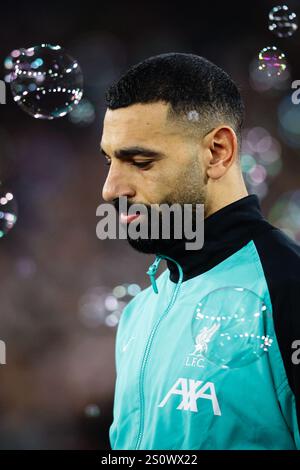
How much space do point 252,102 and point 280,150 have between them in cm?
51

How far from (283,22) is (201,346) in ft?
6.54

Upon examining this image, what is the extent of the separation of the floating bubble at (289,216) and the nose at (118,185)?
329cm

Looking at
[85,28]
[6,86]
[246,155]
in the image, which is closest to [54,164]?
[6,86]

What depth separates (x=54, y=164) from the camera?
5.27 m

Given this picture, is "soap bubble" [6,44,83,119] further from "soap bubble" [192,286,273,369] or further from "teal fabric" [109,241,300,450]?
"soap bubble" [192,286,273,369]

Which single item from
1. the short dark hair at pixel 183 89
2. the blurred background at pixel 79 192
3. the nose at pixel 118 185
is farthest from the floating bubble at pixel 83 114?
the nose at pixel 118 185

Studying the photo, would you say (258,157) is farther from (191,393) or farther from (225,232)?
(191,393)

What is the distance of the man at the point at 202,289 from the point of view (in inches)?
44.0

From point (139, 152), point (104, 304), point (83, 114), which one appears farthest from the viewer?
point (83, 114)

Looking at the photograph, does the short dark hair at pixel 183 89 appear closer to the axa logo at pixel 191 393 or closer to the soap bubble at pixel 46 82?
the axa logo at pixel 191 393

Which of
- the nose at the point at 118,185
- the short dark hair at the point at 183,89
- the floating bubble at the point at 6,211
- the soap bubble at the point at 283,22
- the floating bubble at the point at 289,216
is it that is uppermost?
the soap bubble at the point at 283,22

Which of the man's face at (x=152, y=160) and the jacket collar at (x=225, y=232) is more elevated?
the man's face at (x=152, y=160)

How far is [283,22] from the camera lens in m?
2.75

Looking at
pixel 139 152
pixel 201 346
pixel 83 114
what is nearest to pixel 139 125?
pixel 139 152
